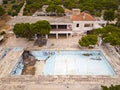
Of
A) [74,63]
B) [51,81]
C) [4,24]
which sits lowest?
[4,24]

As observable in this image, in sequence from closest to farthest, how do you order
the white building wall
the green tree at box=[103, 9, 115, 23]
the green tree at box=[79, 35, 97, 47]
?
1. the green tree at box=[79, 35, 97, 47]
2. the white building wall
3. the green tree at box=[103, 9, 115, 23]

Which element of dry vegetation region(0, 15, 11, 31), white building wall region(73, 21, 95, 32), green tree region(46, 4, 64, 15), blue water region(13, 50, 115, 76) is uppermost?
green tree region(46, 4, 64, 15)

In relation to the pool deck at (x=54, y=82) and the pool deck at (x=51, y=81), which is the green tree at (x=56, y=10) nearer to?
the pool deck at (x=51, y=81)

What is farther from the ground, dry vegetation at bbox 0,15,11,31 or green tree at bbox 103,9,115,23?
green tree at bbox 103,9,115,23

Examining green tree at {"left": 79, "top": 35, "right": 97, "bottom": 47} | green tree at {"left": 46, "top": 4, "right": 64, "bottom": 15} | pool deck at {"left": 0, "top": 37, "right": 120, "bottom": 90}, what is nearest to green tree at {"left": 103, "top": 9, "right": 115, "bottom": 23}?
green tree at {"left": 46, "top": 4, "right": 64, "bottom": 15}

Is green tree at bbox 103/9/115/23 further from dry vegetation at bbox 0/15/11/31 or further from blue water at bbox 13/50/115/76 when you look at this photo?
dry vegetation at bbox 0/15/11/31

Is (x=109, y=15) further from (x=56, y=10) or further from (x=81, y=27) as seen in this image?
(x=56, y=10)

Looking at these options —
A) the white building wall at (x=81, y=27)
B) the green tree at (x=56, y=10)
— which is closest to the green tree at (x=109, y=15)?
the white building wall at (x=81, y=27)

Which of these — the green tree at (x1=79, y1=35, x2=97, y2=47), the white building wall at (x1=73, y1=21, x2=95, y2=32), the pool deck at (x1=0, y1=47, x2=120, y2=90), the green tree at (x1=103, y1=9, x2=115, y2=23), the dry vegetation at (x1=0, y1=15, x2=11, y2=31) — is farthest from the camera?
the green tree at (x1=103, y1=9, x2=115, y2=23)

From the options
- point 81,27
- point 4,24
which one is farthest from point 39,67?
point 4,24
